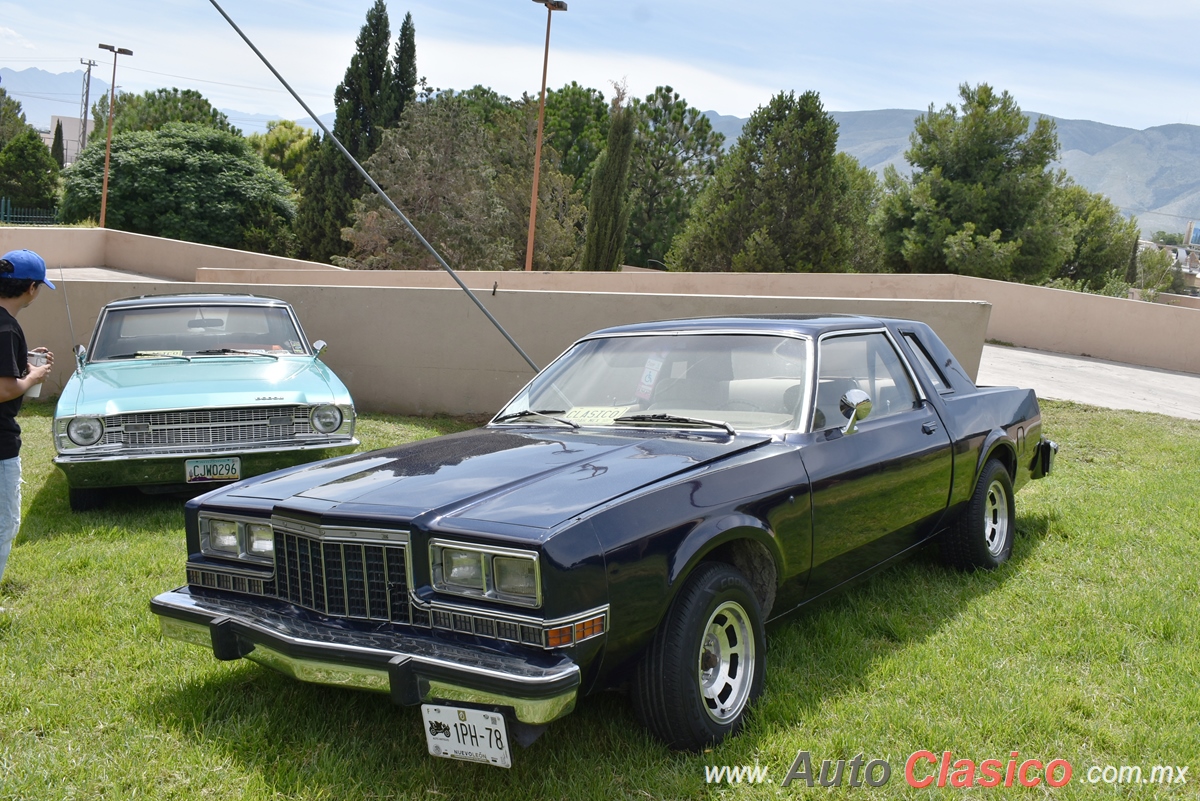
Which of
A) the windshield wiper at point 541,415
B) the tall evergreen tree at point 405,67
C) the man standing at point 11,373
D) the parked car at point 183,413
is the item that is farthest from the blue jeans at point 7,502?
the tall evergreen tree at point 405,67

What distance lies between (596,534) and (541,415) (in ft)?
5.32

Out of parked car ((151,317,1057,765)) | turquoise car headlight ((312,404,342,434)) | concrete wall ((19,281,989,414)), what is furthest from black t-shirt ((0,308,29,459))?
concrete wall ((19,281,989,414))

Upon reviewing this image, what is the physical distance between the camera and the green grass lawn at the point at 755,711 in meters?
3.12

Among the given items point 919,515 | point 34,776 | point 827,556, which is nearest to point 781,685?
point 827,556

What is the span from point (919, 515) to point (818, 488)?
105 centimetres

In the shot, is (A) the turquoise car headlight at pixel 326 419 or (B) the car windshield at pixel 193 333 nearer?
(A) the turquoise car headlight at pixel 326 419

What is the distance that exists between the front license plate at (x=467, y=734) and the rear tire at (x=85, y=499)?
4628 mm

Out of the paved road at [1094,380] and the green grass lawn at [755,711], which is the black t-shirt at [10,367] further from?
the paved road at [1094,380]

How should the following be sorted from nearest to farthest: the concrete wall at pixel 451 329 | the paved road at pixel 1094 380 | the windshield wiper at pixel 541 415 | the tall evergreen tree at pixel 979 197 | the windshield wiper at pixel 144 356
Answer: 1. the windshield wiper at pixel 541 415
2. the windshield wiper at pixel 144 356
3. the concrete wall at pixel 451 329
4. the paved road at pixel 1094 380
5. the tall evergreen tree at pixel 979 197

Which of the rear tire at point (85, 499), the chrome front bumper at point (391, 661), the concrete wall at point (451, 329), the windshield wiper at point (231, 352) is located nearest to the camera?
the chrome front bumper at point (391, 661)

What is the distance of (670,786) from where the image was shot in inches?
119

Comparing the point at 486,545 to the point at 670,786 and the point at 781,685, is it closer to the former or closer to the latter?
the point at 670,786

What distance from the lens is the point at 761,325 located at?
4559 mm

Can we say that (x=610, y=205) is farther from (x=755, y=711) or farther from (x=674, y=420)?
(x=755, y=711)
